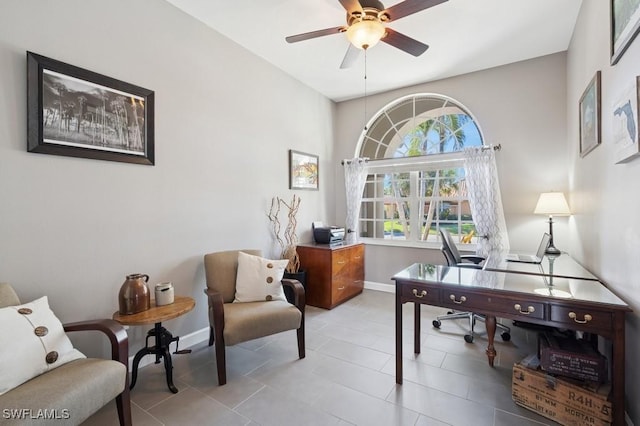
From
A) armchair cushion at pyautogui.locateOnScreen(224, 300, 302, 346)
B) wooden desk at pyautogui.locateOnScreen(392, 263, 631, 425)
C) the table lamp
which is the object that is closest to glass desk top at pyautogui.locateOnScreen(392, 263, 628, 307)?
wooden desk at pyautogui.locateOnScreen(392, 263, 631, 425)

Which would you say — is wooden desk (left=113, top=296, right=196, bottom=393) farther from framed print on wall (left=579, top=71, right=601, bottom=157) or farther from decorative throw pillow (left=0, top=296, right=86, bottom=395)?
framed print on wall (left=579, top=71, right=601, bottom=157)

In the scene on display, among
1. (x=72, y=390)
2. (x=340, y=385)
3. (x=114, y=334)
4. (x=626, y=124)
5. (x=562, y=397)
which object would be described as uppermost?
(x=626, y=124)

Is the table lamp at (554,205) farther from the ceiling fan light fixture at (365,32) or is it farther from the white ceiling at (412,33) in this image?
the ceiling fan light fixture at (365,32)

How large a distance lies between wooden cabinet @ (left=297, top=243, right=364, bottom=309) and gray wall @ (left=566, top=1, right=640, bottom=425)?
2400mm

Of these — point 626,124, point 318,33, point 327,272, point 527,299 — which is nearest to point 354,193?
point 327,272

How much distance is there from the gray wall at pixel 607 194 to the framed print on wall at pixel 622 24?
0.04 meters

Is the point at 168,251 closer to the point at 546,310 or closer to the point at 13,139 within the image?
the point at 13,139

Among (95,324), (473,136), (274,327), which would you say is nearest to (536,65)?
(473,136)

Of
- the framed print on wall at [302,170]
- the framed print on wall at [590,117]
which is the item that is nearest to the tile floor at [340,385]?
the framed print on wall at [590,117]

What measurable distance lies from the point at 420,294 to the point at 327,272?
1748mm

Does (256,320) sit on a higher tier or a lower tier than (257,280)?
lower

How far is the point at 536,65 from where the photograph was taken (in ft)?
11.2

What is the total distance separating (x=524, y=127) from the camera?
11.4 ft

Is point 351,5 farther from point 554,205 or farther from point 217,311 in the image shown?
point 554,205
